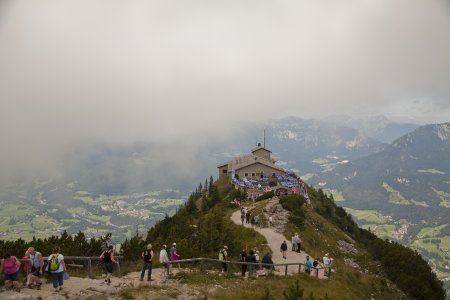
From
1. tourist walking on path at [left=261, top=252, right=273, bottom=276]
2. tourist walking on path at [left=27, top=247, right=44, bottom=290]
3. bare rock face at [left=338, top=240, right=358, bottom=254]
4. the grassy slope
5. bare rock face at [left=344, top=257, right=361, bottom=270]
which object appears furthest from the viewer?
bare rock face at [left=338, top=240, right=358, bottom=254]

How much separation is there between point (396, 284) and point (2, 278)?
1440 inches

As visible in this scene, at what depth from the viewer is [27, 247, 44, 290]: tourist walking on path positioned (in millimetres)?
17781

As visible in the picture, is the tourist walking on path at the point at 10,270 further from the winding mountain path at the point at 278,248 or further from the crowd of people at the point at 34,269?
the winding mountain path at the point at 278,248

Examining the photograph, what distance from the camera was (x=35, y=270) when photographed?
18219 mm

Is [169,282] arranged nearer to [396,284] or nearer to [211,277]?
[211,277]

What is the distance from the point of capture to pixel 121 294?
1802 centimetres

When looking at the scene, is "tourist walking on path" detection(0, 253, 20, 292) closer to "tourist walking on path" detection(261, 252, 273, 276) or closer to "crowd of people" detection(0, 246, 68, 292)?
"crowd of people" detection(0, 246, 68, 292)

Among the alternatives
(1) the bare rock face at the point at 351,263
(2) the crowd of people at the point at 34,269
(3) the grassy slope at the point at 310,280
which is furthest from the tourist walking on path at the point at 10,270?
(1) the bare rock face at the point at 351,263

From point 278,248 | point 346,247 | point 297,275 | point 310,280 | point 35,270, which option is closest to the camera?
point 35,270

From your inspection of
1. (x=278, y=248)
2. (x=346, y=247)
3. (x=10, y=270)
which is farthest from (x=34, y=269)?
(x=346, y=247)

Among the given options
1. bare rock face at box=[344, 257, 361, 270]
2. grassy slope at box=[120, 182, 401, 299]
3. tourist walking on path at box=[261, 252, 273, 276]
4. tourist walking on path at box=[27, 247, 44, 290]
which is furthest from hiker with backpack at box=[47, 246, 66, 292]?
bare rock face at box=[344, 257, 361, 270]

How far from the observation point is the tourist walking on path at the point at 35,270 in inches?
700

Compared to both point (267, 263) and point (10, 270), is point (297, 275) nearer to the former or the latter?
point (267, 263)

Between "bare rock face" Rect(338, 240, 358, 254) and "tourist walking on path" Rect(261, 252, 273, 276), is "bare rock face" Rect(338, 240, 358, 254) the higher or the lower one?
the higher one
